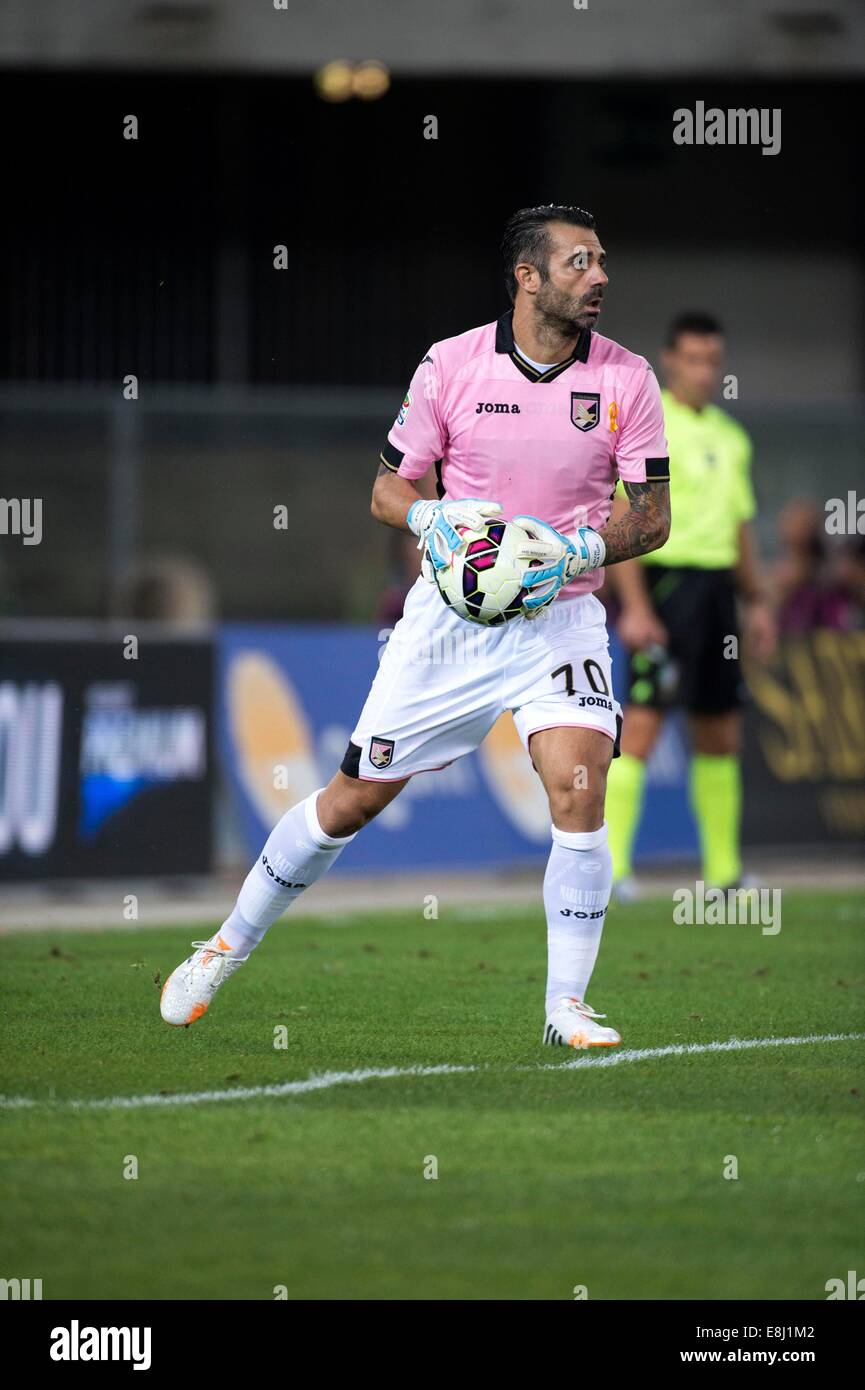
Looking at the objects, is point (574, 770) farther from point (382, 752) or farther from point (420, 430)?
point (420, 430)

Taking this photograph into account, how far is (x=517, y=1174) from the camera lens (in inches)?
216

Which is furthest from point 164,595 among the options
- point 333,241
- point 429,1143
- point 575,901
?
point 429,1143

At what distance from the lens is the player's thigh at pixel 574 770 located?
694 cm

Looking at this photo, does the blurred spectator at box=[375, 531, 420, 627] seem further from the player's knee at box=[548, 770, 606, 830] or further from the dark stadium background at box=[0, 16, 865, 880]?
the player's knee at box=[548, 770, 606, 830]

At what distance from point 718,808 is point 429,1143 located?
6304 millimetres

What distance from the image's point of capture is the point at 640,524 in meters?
7.11

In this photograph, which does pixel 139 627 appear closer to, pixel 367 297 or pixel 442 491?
pixel 442 491

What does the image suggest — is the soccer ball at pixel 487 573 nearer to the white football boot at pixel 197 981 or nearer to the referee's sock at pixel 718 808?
the white football boot at pixel 197 981

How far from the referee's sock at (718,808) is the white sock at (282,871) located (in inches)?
193

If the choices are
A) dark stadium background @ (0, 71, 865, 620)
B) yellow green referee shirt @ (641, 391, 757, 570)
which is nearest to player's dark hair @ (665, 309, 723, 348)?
yellow green referee shirt @ (641, 391, 757, 570)

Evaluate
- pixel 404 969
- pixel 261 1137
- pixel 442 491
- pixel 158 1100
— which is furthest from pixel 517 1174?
pixel 404 969

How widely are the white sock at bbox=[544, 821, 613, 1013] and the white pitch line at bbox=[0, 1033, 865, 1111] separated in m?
0.27

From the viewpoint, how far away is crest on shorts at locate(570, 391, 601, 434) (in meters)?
7.08

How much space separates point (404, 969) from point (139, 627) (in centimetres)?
481
